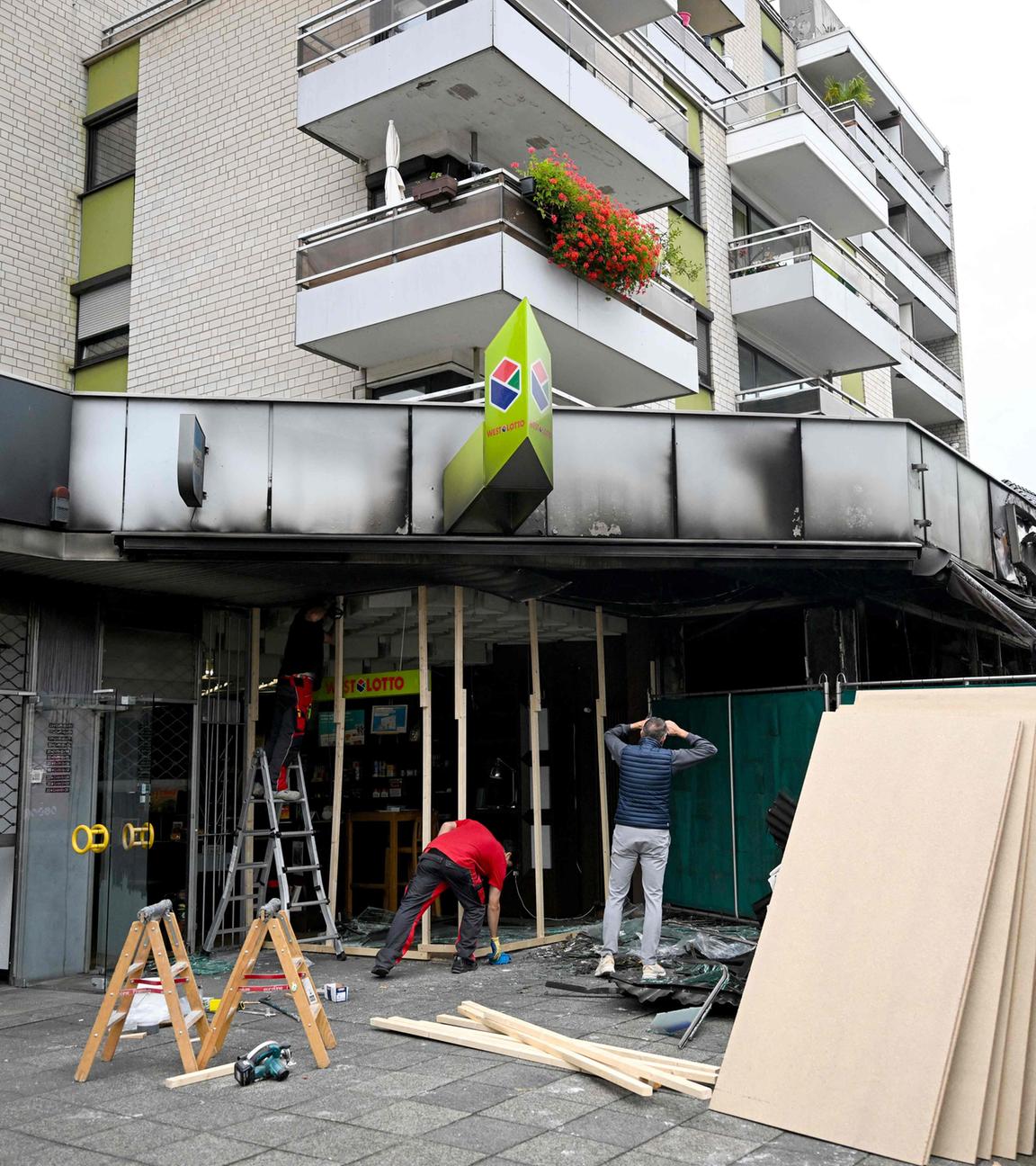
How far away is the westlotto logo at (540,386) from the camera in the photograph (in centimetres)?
947

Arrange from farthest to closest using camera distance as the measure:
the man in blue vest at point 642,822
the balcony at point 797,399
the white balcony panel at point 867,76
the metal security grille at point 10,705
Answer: the white balcony panel at point 867,76 → the balcony at point 797,399 → the metal security grille at point 10,705 → the man in blue vest at point 642,822

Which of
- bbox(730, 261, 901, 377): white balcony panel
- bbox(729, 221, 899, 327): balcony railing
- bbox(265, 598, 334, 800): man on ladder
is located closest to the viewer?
bbox(265, 598, 334, 800): man on ladder

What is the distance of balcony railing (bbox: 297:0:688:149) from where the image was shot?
13.9m

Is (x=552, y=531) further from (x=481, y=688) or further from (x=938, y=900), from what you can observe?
(x=938, y=900)

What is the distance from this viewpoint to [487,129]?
47.4 ft

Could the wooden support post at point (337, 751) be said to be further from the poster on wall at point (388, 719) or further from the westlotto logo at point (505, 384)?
the westlotto logo at point (505, 384)

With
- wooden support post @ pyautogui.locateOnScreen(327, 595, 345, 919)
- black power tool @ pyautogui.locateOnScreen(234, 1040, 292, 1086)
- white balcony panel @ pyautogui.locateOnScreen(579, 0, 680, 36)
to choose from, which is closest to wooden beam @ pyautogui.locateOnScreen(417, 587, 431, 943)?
wooden support post @ pyautogui.locateOnScreen(327, 595, 345, 919)

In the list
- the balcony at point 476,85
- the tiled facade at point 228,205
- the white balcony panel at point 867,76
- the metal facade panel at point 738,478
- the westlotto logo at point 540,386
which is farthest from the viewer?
the white balcony panel at point 867,76

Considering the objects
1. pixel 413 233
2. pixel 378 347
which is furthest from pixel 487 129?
pixel 378 347

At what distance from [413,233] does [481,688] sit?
540 cm

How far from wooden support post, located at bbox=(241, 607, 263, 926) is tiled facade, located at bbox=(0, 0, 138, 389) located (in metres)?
7.31

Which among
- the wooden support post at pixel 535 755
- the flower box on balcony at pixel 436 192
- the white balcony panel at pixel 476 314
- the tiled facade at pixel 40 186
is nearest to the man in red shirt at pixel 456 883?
the wooden support post at pixel 535 755

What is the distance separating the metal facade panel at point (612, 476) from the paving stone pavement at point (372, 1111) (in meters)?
4.41

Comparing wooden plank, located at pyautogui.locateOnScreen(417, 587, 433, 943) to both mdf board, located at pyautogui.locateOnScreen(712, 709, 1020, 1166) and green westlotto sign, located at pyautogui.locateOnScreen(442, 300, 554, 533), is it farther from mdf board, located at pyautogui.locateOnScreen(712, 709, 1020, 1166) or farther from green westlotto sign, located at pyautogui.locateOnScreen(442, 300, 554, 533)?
mdf board, located at pyautogui.locateOnScreen(712, 709, 1020, 1166)
